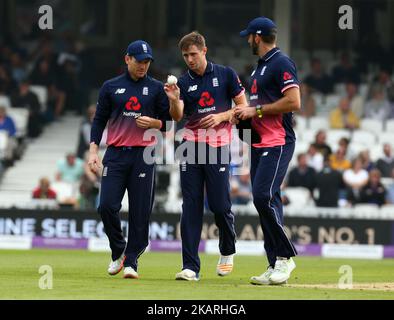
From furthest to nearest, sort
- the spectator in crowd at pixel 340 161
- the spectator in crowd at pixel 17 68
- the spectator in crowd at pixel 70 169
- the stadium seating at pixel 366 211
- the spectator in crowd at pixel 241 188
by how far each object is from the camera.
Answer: the spectator in crowd at pixel 17 68
the spectator in crowd at pixel 70 169
the spectator in crowd at pixel 340 161
the spectator in crowd at pixel 241 188
the stadium seating at pixel 366 211

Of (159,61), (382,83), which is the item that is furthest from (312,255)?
(159,61)

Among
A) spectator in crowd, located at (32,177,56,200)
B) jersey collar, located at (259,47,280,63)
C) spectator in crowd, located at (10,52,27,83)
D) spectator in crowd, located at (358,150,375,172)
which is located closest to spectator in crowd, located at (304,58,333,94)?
spectator in crowd, located at (358,150,375,172)

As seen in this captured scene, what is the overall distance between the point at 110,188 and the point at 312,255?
7565 mm

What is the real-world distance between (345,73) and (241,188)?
A: 5594mm

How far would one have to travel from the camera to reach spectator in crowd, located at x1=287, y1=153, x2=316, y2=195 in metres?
19.7

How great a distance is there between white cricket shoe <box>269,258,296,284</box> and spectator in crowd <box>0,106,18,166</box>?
1244 centimetres

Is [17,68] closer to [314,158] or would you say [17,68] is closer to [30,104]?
[30,104]

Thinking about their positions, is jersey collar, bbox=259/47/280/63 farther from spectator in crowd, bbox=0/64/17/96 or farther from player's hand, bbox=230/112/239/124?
spectator in crowd, bbox=0/64/17/96

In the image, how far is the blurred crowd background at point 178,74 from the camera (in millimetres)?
19547

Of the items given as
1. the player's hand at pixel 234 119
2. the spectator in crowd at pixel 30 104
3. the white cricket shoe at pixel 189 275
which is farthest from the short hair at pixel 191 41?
the spectator in crowd at pixel 30 104

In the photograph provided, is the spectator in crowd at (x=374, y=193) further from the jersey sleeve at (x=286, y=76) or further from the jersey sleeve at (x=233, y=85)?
the jersey sleeve at (x=286, y=76)

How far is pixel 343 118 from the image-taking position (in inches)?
885

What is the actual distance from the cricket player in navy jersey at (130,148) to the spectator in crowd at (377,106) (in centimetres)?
1273
